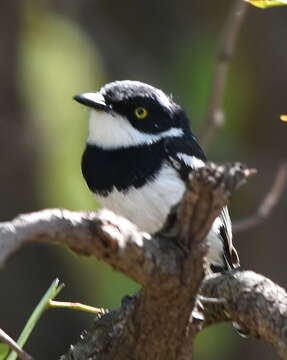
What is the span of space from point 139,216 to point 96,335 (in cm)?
75

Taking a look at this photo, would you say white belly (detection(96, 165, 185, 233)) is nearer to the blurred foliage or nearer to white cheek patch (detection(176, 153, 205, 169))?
white cheek patch (detection(176, 153, 205, 169))

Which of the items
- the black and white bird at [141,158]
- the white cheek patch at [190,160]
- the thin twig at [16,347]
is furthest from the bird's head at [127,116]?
the thin twig at [16,347]

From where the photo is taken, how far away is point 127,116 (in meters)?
4.28

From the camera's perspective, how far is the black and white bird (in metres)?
4.01

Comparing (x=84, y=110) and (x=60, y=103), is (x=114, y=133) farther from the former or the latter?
(x=60, y=103)

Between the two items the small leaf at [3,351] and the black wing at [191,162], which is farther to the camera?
the black wing at [191,162]

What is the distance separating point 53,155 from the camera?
6.84m

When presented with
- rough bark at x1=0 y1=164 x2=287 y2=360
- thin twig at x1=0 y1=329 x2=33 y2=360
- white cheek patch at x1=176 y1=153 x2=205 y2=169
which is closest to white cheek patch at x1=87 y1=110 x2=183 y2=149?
white cheek patch at x1=176 y1=153 x2=205 y2=169

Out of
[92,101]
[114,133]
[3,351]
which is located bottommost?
[3,351]

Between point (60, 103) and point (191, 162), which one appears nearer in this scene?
point (191, 162)

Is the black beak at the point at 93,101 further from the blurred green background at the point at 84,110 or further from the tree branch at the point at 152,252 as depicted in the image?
the blurred green background at the point at 84,110

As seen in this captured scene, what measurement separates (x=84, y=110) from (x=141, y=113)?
242 centimetres

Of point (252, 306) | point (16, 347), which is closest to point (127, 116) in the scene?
point (252, 306)

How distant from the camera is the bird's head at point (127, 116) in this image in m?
4.20
